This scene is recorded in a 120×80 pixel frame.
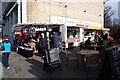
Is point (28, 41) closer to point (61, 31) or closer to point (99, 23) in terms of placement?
point (61, 31)

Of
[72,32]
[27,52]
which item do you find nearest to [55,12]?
[72,32]

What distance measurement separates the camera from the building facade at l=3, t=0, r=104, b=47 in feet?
80.5

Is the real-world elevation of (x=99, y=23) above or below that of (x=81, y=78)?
above

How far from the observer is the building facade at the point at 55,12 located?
80.5 ft

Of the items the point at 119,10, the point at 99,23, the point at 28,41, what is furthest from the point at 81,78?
the point at 119,10

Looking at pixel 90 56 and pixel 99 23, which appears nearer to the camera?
pixel 90 56

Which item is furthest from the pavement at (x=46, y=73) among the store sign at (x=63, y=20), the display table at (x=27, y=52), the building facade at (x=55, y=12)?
the store sign at (x=63, y=20)

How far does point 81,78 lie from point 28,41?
9719 millimetres

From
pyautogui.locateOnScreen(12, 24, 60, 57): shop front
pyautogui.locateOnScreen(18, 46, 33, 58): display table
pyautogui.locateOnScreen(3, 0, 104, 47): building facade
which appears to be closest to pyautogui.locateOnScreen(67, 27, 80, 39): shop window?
pyautogui.locateOnScreen(3, 0, 104, 47): building facade

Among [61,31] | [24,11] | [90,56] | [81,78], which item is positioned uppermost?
[24,11]

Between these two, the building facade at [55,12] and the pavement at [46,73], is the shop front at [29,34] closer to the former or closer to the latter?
the building facade at [55,12]

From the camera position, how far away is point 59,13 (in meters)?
28.8

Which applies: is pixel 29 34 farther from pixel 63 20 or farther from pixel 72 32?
pixel 63 20

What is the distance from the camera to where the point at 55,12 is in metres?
28.0
